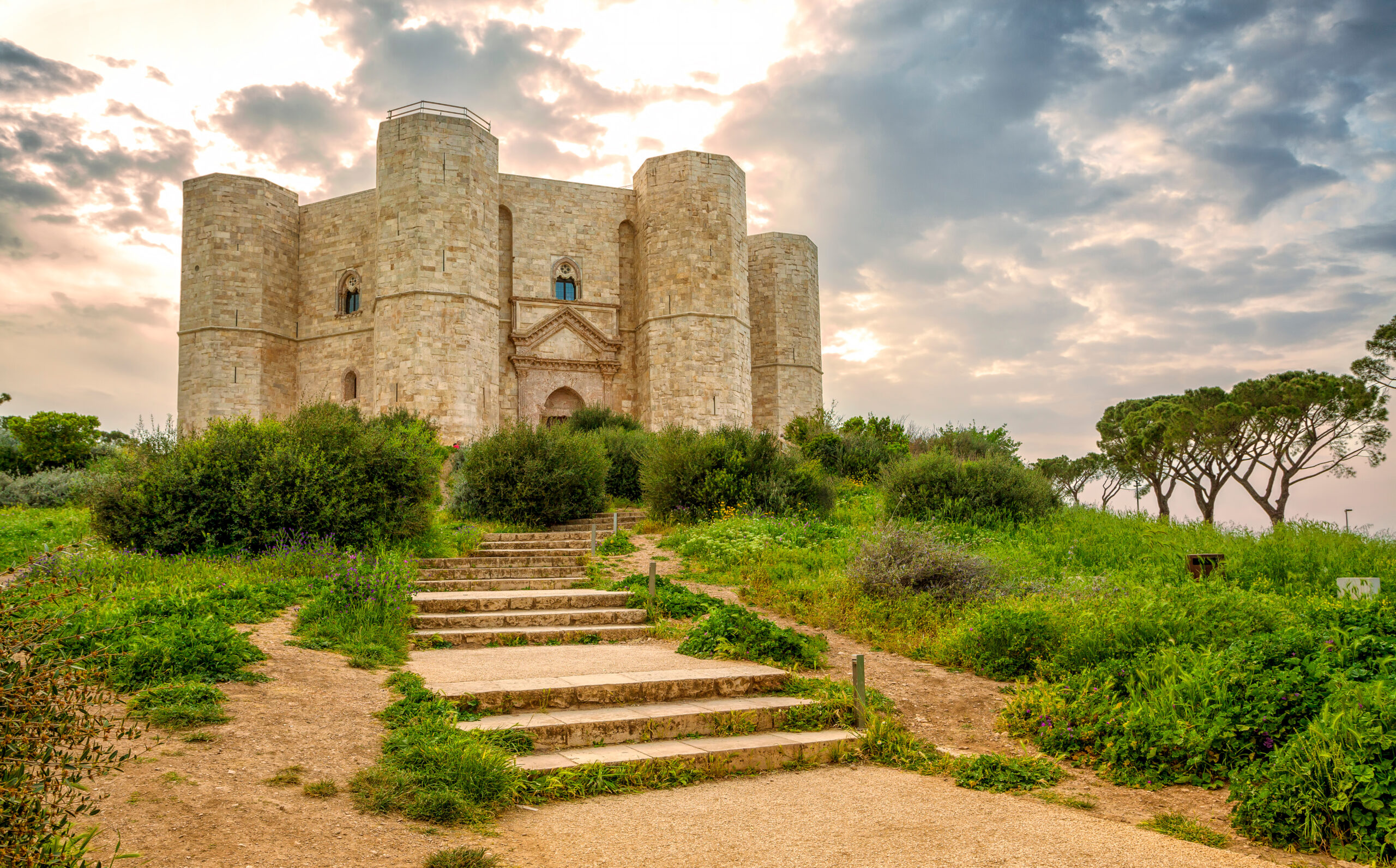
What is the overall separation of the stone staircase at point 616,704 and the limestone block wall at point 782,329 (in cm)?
2374

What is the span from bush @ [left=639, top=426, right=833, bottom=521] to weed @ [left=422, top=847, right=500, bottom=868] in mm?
10478

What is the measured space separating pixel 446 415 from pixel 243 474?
14.1 meters

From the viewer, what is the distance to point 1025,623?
265 inches

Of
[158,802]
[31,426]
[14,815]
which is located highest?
[31,426]

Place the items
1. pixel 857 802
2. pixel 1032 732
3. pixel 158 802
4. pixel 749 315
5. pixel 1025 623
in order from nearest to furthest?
1. pixel 158 802
2. pixel 857 802
3. pixel 1032 732
4. pixel 1025 623
5. pixel 749 315

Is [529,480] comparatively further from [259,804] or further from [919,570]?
[259,804]

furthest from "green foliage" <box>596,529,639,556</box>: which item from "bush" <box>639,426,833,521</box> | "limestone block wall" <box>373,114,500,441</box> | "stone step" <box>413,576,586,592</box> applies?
"limestone block wall" <box>373,114,500,441</box>

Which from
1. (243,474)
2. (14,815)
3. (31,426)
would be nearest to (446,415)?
(31,426)

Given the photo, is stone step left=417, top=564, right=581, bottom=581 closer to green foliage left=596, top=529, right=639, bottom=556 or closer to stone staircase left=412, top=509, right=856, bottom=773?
green foliage left=596, top=529, right=639, bottom=556

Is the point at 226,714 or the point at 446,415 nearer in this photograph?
the point at 226,714

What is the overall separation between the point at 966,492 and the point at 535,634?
302 inches

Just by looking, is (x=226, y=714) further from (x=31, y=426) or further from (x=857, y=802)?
(x=31, y=426)

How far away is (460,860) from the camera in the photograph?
3.33m

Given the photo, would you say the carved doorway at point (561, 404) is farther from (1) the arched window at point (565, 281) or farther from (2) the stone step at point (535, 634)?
(2) the stone step at point (535, 634)
